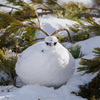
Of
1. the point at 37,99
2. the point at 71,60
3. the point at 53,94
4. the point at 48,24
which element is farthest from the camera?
the point at 48,24

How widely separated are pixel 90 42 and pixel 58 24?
3.77 ft

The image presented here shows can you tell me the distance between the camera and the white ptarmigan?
6.20 ft

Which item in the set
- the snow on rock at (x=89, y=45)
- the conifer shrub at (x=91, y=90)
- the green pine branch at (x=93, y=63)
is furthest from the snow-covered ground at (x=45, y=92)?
the snow on rock at (x=89, y=45)

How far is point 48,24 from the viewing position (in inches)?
166

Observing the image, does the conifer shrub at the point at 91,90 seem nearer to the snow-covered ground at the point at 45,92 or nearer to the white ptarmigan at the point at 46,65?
the snow-covered ground at the point at 45,92

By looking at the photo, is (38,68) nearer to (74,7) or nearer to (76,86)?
(76,86)

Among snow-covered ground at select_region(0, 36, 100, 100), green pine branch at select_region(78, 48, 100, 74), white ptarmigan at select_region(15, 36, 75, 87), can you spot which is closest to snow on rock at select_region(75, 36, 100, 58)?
snow-covered ground at select_region(0, 36, 100, 100)

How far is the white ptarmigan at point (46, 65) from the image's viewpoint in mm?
1889

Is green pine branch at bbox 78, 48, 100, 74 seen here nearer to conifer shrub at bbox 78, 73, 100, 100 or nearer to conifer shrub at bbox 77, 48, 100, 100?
conifer shrub at bbox 77, 48, 100, 100

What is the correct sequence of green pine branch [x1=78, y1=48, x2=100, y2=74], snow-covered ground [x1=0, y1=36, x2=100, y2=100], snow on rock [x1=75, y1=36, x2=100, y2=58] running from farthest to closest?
1. snow on rock [x1=75, y1=36, x2=100, y2=58]
2. green pine branch [x1=78, y1=48, x2=100, y2=74]
3. snow-covered ground [x1=0, y1=36, x2=100, y2=100]

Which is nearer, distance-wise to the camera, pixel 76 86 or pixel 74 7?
pixel 76 86

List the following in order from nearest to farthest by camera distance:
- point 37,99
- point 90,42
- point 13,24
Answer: point 37,99 < point 13,24 < point 90,42

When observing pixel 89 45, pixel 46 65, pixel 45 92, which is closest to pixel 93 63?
pixel 46 65

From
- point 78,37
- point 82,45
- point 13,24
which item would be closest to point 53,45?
point 13,24
